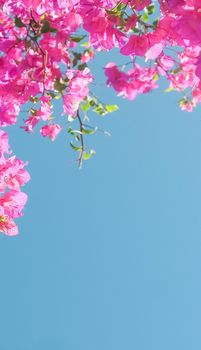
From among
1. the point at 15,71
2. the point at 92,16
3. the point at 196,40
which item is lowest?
the point at 196,40

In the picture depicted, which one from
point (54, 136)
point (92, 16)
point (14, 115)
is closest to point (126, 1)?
point (92, 16)

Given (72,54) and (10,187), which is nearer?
(10,187)

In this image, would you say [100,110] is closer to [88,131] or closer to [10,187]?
[88,131]

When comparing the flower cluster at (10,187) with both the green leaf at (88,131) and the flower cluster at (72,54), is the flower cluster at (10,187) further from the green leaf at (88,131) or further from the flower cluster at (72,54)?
the green leaf at (88,131)

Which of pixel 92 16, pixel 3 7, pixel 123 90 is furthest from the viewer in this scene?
pixel 123 90

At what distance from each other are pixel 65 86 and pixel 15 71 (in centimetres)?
31

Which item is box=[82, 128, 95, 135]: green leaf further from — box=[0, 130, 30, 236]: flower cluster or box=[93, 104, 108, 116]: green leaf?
box=[0, 130, 30, 236]: flower cluster

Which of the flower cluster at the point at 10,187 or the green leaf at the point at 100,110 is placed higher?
the green leaf at the point at 100,110

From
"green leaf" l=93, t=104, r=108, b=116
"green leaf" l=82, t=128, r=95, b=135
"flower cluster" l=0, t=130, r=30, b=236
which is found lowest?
"flower cluster" l=0, t=130, r=30, b=236

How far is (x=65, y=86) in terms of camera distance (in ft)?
11.3

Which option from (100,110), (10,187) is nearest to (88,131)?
(100,110)

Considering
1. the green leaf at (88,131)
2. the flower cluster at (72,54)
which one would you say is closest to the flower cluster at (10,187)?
the flower cluster at (72,54)

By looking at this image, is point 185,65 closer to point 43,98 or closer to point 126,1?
point 43,98

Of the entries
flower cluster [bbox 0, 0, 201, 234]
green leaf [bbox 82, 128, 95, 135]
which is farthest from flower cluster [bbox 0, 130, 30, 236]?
green leaf [bbox 82, 128, 95, 135]
